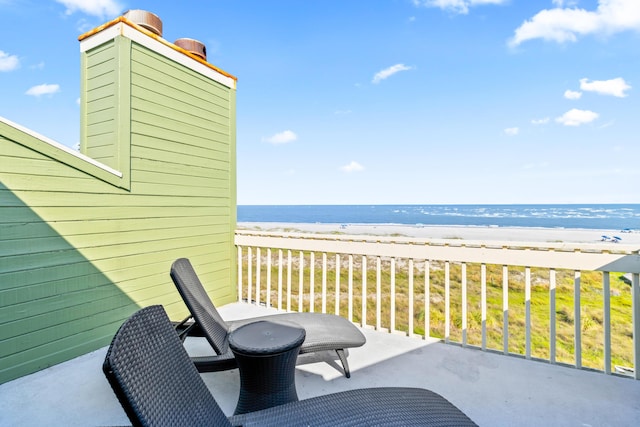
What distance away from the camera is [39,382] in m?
2.30

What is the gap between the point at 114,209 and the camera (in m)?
2.97

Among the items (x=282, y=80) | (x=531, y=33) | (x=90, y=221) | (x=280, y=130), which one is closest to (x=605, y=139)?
(x=531, y=33)

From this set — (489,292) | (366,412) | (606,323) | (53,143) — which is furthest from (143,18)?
(489,292)

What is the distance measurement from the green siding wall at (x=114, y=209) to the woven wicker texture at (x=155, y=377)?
1.97 metres

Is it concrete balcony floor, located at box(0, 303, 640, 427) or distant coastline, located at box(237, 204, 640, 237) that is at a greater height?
distant coastline, located at box(237, 204, 640, 237)

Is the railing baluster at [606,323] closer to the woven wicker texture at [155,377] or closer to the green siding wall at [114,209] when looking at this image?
the woven wicker texture at [155,377]

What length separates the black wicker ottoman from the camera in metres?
1.66

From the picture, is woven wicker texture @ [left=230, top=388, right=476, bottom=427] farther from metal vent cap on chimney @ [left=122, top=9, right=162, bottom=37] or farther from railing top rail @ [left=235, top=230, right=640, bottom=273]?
metal vent cap on chimney @ [left=122, top=9, right=162, bottom=37]

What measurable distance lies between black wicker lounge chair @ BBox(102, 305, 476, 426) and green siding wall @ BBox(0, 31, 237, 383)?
78.1 inches

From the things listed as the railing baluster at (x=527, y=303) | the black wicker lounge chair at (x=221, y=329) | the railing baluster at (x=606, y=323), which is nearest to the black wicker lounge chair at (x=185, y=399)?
the black wicker lounge chair at (x=221, y=329)

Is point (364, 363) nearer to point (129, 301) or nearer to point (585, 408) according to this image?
point (585, 408)

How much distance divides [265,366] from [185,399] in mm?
618

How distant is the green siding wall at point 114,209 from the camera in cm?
237

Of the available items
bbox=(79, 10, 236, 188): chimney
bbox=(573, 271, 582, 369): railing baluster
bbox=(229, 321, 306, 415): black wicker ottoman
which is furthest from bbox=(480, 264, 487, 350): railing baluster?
bbox=(79, 10, 236, 188): chimney
